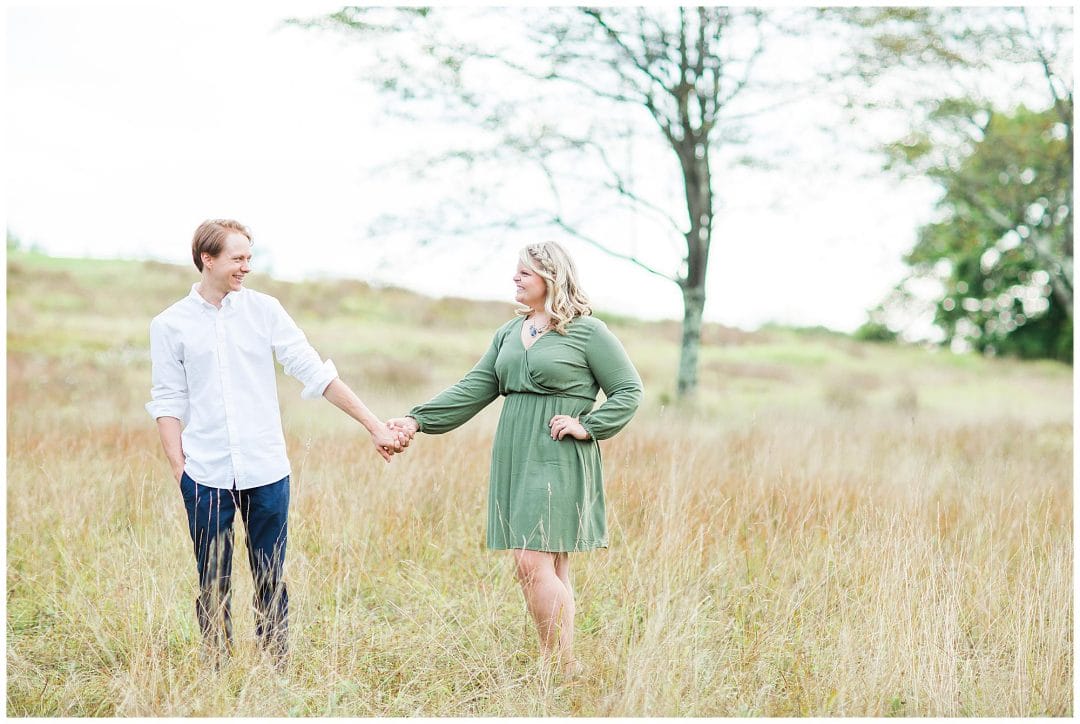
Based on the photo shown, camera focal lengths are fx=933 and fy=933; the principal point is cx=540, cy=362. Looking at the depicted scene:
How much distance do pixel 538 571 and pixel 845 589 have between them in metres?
1.54

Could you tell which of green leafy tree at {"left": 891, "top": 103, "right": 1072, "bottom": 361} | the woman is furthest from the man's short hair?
green leafy tree at {"left": 891, "top": 103, "right": 1072, "bottom": 361}

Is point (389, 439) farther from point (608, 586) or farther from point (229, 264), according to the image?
point (608, 586)

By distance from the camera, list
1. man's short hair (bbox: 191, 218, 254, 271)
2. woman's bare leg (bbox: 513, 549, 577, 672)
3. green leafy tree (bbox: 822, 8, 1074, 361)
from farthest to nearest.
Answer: green leafy tree (bbox: 822, 8, 1074, 361) → woman's bare leg (bbox: 513, 549, 577, 672) → man's short hair (bbox: 191, 218, 254, 271)

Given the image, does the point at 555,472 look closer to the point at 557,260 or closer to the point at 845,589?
the point at 557,260

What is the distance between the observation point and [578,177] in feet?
37.7

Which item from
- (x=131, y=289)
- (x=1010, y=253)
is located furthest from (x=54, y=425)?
(x=1010, y=253)

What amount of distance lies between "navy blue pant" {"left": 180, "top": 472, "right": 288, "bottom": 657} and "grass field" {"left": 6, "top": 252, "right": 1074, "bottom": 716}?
0.41 feet

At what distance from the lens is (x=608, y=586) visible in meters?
4.59

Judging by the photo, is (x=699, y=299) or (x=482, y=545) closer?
(x=482, y=545)

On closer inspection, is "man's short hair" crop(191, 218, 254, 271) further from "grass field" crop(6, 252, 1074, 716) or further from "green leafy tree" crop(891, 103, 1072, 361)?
"green leafy tree" crop(891, 103, 1072, 361)

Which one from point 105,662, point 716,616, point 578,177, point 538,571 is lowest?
point 105,662

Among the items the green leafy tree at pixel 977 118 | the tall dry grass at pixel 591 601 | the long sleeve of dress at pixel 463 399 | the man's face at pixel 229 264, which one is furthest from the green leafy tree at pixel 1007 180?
the man's face at pixel 229 264

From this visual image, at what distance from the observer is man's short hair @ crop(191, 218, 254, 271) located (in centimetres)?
351

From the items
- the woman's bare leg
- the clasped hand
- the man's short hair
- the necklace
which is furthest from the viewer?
the clasped hand
